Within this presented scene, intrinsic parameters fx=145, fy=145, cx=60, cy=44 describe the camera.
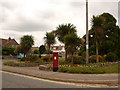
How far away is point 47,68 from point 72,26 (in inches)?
407

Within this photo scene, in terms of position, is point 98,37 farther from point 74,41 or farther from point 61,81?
point 61,81

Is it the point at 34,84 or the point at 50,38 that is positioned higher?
the point at 50,38

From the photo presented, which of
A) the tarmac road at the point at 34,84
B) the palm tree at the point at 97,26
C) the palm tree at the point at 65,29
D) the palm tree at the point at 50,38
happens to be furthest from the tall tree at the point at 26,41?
the tarmac road at the point at 34,84

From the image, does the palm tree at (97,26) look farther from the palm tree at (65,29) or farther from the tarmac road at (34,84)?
the tarmac road at (34,84)

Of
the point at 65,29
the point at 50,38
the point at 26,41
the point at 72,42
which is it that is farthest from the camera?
the point at 50,38

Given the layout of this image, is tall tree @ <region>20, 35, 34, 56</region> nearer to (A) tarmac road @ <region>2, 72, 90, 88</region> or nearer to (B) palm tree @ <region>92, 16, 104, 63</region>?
(B) palm tree @ <region>92, 16, 104, 63</region>

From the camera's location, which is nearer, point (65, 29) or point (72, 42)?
point (72, 42)

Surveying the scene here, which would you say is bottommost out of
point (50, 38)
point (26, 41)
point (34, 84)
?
point (34, 84)

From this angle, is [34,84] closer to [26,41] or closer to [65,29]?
[65,29]

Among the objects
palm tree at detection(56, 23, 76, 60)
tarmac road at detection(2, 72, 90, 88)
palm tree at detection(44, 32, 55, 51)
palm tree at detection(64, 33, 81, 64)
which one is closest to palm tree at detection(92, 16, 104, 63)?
palm tree at detection(64, 33, 81, 64)

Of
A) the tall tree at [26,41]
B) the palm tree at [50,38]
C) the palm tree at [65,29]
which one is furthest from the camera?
the palm tree at [50,38]

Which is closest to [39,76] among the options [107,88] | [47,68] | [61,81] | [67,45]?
[61,81]

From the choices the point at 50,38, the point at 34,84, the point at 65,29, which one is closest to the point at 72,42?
the point at 65,29

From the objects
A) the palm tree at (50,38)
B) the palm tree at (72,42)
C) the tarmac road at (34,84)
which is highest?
the palm tree at (50,38)
